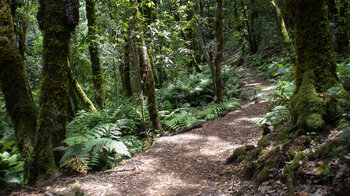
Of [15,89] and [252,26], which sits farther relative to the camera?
[252,26]

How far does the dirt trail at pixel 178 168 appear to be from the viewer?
3.32 metres

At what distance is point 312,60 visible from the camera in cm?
322

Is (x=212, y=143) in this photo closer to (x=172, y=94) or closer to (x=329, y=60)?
(x=329, y=60)

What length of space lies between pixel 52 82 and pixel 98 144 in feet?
4.56

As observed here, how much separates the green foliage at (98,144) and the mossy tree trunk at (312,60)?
288 cm

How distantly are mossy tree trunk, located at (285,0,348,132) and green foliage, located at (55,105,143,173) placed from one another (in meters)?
2.88

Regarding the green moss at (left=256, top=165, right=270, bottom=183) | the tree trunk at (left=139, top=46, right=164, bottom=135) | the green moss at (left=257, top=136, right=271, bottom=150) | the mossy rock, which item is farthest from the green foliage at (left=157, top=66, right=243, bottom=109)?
the green moss at (left=256, top=165, right=270, bottom=183)

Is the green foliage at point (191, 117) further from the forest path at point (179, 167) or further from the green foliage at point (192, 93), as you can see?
the green foliage at point (192, 93)

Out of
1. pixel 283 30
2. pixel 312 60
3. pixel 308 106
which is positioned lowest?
pixel 308 106

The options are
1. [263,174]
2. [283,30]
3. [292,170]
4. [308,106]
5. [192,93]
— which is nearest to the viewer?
[292,170]

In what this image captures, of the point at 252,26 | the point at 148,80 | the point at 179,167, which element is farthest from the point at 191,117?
the point at 252,26

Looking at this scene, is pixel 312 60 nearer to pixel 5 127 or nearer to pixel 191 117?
pixel 191 117

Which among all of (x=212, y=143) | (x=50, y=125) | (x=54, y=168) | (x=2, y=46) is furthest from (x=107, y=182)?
(x=2, y=46)

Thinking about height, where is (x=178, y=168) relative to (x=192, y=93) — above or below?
below
